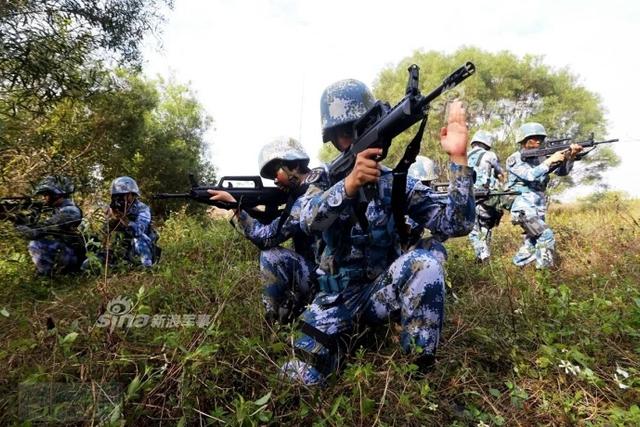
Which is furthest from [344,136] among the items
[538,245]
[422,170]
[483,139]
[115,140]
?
[115,140]

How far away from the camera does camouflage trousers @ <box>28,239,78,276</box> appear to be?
4.90 metres

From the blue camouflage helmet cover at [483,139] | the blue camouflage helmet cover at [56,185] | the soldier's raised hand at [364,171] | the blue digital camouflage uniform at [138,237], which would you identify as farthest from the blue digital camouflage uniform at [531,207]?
the blue camouflage helmet cover at [56,185]

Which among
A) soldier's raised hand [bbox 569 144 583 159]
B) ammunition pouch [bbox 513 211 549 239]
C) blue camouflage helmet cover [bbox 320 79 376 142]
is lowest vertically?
ammunition pouch [bbox 513 211 549 239]

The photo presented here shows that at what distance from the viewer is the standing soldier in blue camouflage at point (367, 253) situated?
2205 millimetres

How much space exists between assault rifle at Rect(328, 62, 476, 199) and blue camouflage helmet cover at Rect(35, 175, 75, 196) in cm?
247

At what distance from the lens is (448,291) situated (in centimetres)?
401

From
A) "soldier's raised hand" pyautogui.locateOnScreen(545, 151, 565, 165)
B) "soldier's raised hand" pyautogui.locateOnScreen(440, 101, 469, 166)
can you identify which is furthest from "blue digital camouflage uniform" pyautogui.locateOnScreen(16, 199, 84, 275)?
"soldier's raised hand" pyautogui.locateOnScreen(545, 151, 565, 165)

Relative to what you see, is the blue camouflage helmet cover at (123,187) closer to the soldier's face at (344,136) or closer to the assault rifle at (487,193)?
the soldier's face at (344,136)

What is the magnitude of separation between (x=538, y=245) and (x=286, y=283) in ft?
10.8

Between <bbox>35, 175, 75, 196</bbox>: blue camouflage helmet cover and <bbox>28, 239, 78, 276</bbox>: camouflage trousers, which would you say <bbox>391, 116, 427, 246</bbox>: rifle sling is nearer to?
<bbox>35, 175, 75, 196</bbox>: blue camouflage helmet cover

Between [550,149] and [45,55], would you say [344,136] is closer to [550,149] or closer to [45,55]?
[45,55]

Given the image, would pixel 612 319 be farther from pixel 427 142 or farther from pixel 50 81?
pixel 427 142

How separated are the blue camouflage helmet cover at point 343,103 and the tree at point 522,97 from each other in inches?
752

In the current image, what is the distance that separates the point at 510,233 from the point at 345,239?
6701 mm
